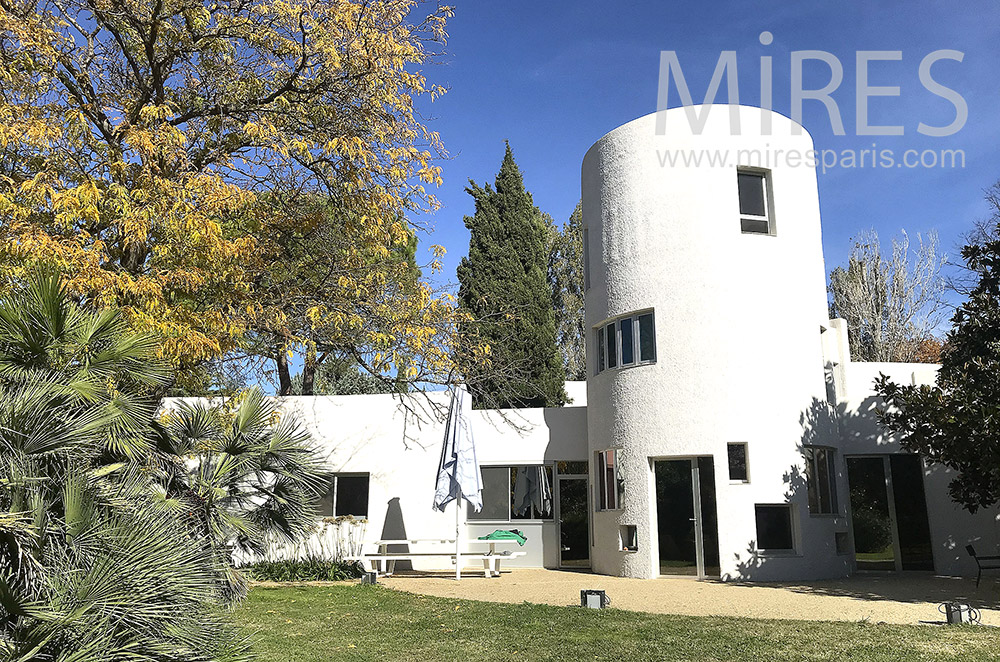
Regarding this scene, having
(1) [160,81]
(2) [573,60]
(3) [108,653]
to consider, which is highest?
(2) [573,60]

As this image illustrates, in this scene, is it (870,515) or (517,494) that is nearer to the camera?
(870,515)

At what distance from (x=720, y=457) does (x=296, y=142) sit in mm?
9478

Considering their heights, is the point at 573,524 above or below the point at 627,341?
below

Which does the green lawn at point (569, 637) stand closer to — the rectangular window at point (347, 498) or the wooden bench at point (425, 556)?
the wooden bench at point (425, 556)

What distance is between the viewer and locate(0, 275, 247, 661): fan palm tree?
168 inches

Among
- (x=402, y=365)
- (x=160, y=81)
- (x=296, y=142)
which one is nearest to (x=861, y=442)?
(x=402, y=365)

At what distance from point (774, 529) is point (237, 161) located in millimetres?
11484

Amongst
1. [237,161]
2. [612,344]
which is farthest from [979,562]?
[237,161]

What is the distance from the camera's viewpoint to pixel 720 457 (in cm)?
1448

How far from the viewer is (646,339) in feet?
51.3

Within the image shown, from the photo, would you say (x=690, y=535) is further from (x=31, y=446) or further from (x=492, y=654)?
(x=31, y=446)

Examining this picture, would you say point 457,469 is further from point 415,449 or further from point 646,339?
point 646,339

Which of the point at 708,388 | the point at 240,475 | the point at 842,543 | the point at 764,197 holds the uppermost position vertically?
the point at 764,197

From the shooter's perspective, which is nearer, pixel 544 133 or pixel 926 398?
pixel 926 398
